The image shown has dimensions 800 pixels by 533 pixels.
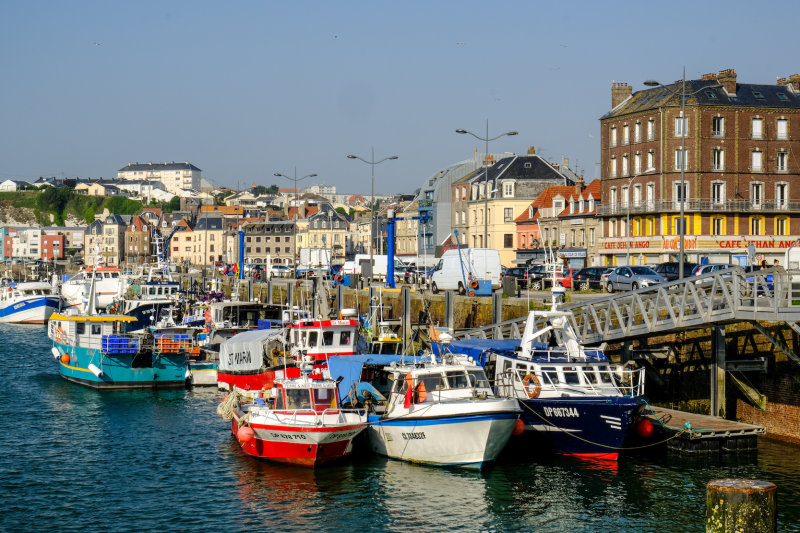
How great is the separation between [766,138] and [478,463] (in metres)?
56.7

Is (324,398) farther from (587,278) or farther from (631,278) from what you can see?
(587,278)

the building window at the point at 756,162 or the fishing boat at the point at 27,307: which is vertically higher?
the building window at the point at 756,162

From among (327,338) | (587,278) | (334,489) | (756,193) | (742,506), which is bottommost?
(334,489)

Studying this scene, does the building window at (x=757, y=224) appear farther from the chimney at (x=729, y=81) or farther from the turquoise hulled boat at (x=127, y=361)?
the turquoise hulled boat at (x=127, y=361)

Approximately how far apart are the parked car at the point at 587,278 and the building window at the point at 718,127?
19.9 meters

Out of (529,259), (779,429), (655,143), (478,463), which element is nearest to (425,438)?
(478,463)

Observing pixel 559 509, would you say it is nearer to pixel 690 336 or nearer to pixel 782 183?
pixel 690 336

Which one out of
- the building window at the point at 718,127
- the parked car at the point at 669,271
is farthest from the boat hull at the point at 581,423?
the building window at the point at 718,127

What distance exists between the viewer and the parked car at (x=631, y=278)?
53344 millimetres

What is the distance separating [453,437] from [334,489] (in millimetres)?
3780

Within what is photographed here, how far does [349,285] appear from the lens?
246ft

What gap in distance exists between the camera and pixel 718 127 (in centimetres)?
7456

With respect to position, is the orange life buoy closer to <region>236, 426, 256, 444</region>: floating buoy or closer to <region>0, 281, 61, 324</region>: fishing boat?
<region>236, 426, 256, 444</region>: floating buoy

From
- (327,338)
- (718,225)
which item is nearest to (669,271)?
(718,225)
